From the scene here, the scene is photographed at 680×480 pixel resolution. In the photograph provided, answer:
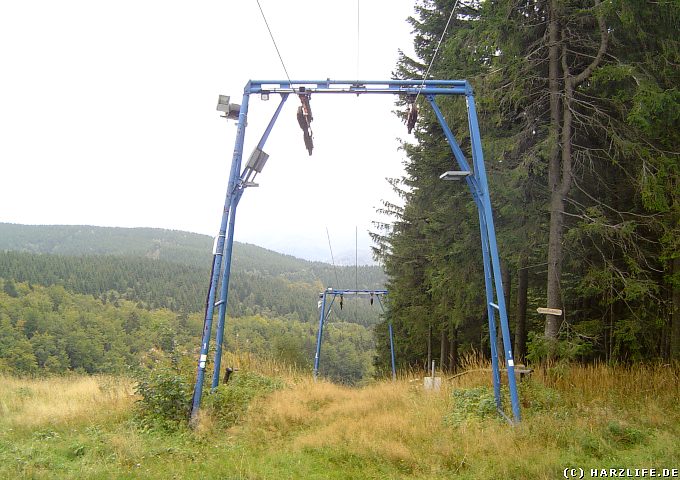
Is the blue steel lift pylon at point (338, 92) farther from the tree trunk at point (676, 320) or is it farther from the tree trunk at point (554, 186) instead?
the tree trunk at point (676, 320)

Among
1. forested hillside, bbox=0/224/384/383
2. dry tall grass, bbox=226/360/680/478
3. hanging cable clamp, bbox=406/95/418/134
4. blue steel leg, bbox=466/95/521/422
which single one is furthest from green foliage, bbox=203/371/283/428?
forested hillside, bbox=0/224/384/383

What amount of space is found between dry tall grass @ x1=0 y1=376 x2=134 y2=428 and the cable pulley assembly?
5.28 m

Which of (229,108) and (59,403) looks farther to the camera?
(59,403)

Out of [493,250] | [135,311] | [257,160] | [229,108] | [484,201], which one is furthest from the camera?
[135,311]

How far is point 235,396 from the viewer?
8383 mm

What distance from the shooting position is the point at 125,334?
7869cm

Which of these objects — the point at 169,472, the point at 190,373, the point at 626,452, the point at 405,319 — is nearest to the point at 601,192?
the point at 626,452

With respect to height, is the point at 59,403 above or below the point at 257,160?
below

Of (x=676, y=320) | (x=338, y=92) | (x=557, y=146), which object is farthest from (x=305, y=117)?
(x=676, y=320)

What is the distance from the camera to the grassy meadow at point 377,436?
5348 millimetres

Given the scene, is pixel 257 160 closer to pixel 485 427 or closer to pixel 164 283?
pixel 485 427

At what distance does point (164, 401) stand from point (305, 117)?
4940 millimetres

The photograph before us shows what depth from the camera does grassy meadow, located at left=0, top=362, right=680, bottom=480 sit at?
5348 millimetres

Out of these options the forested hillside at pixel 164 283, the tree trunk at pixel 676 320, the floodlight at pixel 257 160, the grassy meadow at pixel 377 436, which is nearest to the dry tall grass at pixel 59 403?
the grassy meadow at pixel 377 436
